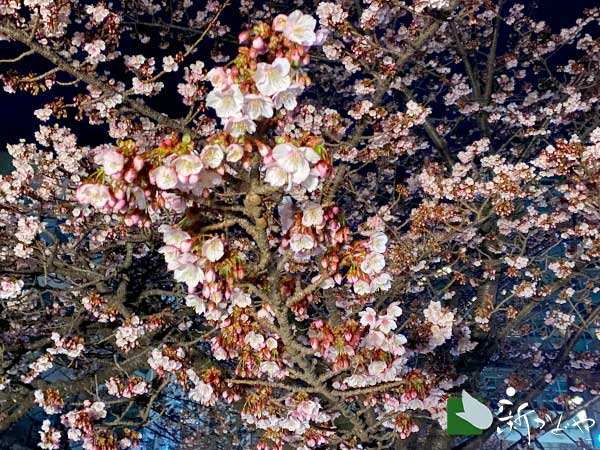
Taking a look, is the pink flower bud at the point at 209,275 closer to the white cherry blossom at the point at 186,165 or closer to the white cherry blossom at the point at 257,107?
the white cherry blossom at the point at 186,165

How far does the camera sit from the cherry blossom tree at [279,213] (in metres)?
2.13

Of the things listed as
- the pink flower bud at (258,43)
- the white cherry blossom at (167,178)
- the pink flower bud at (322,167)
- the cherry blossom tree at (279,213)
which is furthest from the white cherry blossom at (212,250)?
the pink flower bud at (258,43)

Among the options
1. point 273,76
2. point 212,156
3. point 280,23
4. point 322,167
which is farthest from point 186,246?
point 280,23

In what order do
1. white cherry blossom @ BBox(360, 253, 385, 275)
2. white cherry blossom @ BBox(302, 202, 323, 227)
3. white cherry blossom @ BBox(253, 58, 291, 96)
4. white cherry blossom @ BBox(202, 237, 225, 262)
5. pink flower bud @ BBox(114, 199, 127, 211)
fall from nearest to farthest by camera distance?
white cherry blossom @ BBox(253, 58, 291, 96) < pink flower bud @ BBox(114, 199, 127, 211) < white cherry blossom @ BBox(202, 237, 225, 262) < white cherry blossom @ BBox(302, 202, 323, 227) < white cherry blossom @ BBox(360, 253, 385, 275)

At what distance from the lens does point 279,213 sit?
250cm

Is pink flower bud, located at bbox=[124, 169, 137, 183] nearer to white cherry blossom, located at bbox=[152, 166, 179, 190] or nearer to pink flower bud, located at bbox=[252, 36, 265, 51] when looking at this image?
white cherry blossom, located at bbox=[152, 166, 179, 190]

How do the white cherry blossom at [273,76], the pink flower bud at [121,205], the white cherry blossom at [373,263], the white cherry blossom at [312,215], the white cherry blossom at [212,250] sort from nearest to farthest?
the white cherry blossom at [273,76]
the pink flower bud at [121,205]
the white cherry blossom at [212,250]
the white cherry blossom at [312,215]
the white cherry blossom at [373,263]

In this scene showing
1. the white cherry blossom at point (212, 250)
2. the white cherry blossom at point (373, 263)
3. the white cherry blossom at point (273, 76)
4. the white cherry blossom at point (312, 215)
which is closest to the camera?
the white cherry blossom at point (273, 76)

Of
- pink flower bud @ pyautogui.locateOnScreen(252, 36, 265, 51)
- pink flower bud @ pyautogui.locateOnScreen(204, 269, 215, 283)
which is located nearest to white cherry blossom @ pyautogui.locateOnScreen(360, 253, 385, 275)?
pink flower bud @ pyautogui.locateOnScreen(204, 269, 215, 283)

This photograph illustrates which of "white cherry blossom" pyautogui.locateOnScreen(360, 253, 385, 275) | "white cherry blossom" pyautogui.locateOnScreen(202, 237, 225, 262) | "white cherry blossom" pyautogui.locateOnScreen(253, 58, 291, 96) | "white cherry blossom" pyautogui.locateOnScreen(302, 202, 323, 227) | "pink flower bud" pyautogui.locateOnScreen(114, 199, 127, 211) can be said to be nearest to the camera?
"white cherry blossom" pyautogui.locateOnScreen(253, 58, 291, 96)

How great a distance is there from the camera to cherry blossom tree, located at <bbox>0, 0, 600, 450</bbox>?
213 cm

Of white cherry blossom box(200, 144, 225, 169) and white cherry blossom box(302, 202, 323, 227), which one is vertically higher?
white cherry blossom box(200, 144, 225, 169)

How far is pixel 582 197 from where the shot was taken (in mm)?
6105

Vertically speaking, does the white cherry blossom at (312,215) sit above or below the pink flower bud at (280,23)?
below
